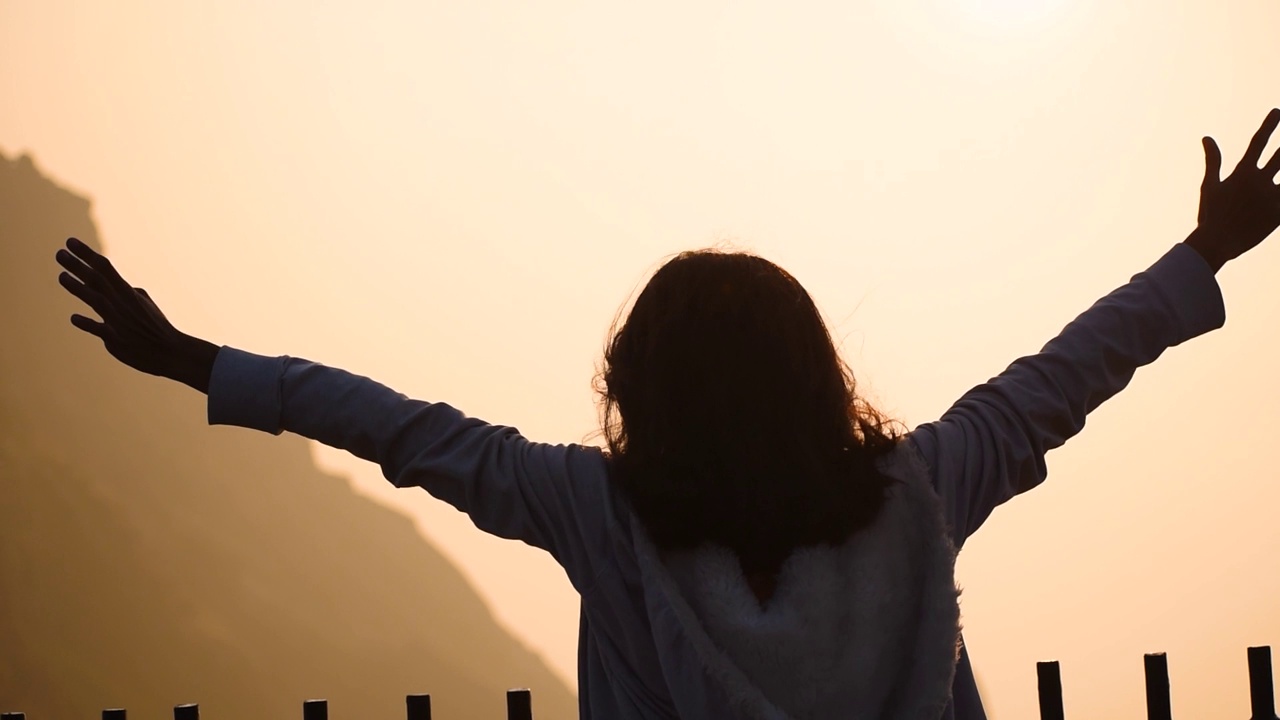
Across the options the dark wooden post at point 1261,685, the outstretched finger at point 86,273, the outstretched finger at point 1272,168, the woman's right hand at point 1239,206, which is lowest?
the dark wooden post at point 1261,685

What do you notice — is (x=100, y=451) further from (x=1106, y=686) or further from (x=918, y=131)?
(x=1106, y=686)

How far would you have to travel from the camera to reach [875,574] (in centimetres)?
85

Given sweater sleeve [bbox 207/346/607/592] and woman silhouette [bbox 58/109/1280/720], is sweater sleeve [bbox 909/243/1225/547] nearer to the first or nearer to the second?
woman silhouette [bbox 58/109/1280/720]

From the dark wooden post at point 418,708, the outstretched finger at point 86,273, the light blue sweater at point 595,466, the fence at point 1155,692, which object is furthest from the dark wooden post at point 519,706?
the outstretched finger at point 86,273

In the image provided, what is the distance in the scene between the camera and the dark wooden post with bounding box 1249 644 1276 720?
5.36 ft

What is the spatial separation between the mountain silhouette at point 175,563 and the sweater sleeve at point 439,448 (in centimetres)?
353

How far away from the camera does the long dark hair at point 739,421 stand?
2.78ft

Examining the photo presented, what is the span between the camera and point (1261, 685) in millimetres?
1665

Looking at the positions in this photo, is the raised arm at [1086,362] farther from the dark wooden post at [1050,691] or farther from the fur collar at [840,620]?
the dark wooden post at [1050,691]

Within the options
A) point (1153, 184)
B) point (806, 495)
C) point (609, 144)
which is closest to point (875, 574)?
point (806, 495)

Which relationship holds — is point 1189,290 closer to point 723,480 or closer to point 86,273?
point 723,480

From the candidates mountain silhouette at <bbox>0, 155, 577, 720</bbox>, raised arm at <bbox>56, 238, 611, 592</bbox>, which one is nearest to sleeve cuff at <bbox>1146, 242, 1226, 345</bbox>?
raised arm at <bbox>56, 238, 611, 592</bbox>

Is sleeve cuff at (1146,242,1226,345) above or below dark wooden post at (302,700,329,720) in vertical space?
above

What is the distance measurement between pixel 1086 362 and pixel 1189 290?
0.42 ft
